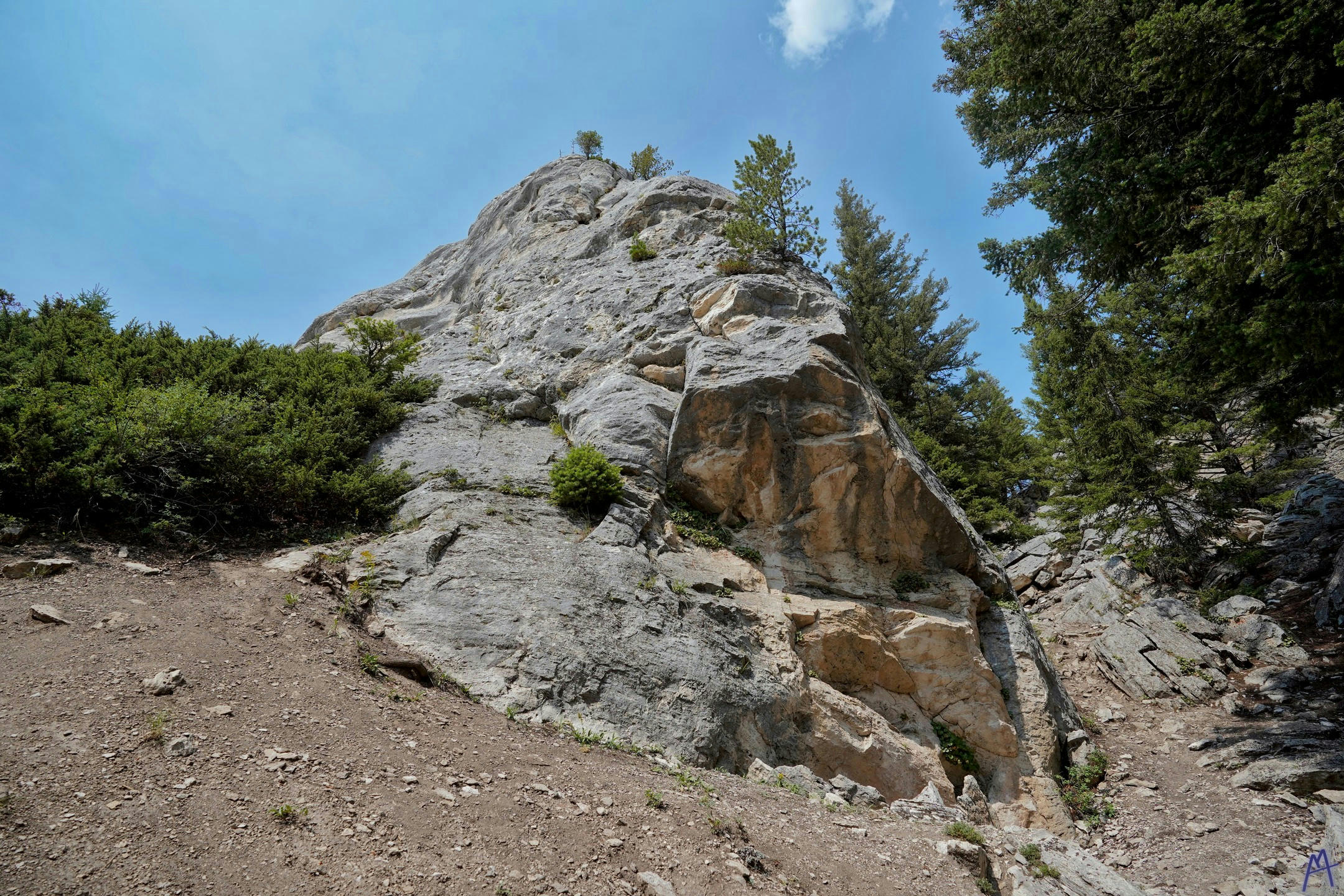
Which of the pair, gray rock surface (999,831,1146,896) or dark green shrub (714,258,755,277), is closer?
gray rock surface (999,831,1146,896)

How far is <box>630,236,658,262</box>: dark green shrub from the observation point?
16.8m

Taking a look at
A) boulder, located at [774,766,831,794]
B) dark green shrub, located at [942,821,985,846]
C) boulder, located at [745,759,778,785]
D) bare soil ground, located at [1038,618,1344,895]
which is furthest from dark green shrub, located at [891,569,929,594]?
boulder, located at [745,759,778,785]

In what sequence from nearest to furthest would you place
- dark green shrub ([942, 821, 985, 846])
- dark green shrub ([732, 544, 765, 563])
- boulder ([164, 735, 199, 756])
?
boulder ([164, 735, 199, 756]) → dark green shrub ([942, 821, 985, 846]) → dark green shrub ([732, 544, 765, 563])

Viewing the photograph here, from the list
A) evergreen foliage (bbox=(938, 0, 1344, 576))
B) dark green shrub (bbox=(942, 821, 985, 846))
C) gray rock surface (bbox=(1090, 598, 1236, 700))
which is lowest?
dark green shrub (bbox=(942, 821, 985, 846))

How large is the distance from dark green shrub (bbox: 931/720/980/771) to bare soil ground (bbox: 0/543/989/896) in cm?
337

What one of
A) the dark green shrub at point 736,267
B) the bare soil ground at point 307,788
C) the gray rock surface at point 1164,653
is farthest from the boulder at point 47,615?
the gray rock surface at point 1164,653

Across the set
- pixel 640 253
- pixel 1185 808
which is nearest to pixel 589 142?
pixel 640 253

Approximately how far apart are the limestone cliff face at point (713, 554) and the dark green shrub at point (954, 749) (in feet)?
0.41

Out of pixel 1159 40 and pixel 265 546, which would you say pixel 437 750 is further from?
pixel 1159 40

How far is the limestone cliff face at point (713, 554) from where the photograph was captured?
762 centimetres

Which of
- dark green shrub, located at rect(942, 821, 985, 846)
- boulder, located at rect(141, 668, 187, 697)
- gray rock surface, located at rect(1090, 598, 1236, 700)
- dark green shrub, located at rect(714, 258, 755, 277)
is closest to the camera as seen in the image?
boulder, located at rect(141, 668, 187, 697)

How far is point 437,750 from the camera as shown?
549 centimetres

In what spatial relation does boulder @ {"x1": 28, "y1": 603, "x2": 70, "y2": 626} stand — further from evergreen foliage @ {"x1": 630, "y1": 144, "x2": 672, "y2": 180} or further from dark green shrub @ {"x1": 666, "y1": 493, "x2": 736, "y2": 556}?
evergreen foliage @ {"x1": 630, "y1": 144, "x2": 672, "y2": 180}

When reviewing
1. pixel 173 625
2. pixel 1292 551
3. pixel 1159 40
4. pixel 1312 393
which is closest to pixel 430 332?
pixel 173 625
